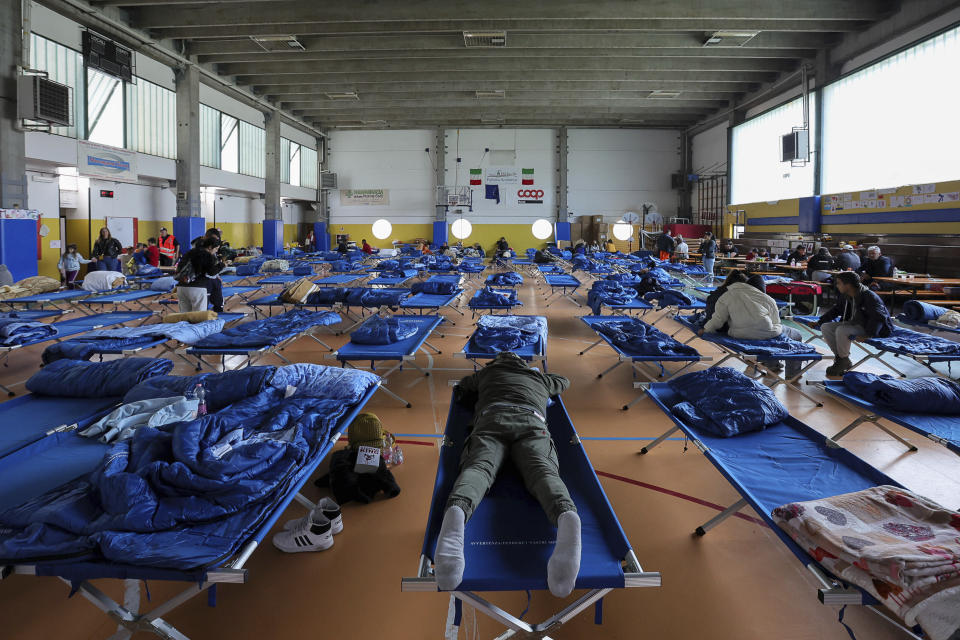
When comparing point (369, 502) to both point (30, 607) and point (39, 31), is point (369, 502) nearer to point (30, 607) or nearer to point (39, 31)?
point (30, 607)

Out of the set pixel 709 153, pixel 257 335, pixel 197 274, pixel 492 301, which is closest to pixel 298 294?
pixel 197 274

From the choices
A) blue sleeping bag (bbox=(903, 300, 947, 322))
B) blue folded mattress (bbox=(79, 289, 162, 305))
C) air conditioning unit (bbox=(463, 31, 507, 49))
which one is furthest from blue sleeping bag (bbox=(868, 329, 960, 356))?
air conditioning unit (bbox=(463, 31, 507, 49))

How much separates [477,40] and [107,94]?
810 centimetres

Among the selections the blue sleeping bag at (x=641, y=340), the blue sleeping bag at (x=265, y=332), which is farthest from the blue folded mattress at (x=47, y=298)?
the blue sleeping bag at (x=641, y=340)

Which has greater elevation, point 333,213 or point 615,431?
point 333,213

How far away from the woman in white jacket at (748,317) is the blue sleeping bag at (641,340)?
0.49 meters

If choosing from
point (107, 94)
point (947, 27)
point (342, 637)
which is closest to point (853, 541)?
point (342, 637)

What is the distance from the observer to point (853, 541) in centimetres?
193

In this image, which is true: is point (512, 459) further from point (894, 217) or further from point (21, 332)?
point (894, 217)

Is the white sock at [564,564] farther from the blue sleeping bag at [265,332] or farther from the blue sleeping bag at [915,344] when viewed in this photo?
the blue sleeping bag at [915,344]

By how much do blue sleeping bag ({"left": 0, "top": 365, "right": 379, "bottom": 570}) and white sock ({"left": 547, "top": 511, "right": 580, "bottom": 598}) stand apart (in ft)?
3.54

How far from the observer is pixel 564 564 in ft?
6.05

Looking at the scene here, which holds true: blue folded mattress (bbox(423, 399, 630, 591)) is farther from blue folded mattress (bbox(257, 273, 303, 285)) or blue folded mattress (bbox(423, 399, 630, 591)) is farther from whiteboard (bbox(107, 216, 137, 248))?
whiteboard (bbox(107, 216, 137, 248))

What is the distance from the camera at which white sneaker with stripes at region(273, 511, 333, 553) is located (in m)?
2.67
